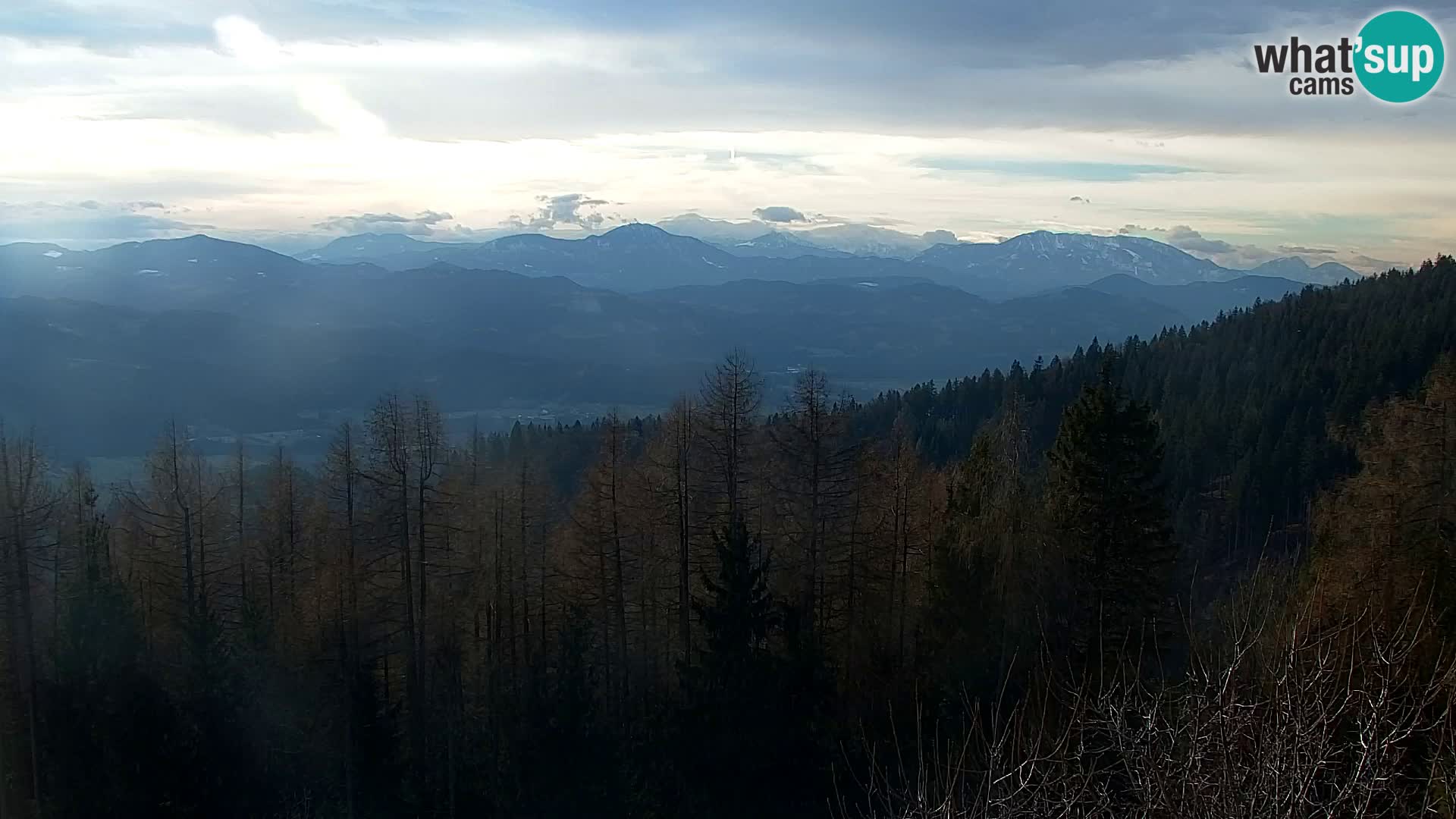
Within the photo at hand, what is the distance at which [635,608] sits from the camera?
27.8 metres

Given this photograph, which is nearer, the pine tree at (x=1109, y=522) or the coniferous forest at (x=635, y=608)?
the coniferous forest at (x=635, y=608)

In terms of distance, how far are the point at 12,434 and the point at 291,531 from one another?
24.3 ft

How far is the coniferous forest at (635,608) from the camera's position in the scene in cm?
1695

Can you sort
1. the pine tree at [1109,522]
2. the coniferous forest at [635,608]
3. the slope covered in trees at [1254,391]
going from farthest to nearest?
the slope covered in trees at [1254,391] → the pine tree at [1109,522] → the coniferous forest at [635,608]

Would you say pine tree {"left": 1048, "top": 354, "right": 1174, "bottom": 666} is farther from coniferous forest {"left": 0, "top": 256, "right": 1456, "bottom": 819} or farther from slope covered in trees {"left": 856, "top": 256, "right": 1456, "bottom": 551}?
slope covered in trees {"left": 856, "top": 256, "right": 1456, "bottom": 551}

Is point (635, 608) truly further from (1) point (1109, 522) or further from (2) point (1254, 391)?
(2) point (1254, 391)

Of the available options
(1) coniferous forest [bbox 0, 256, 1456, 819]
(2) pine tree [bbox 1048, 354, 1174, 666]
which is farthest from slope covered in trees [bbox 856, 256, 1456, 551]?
(2) pine tree [bbox 1048, 354, 1174, 666]

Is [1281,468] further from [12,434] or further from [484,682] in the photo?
[12,434]

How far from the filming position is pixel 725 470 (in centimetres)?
2416

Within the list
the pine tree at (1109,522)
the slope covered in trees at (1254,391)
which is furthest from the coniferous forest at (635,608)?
the slope covered in trees at (1254,391)

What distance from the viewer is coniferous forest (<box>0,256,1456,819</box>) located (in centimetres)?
1695

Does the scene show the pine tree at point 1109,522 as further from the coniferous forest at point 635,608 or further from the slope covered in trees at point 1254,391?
the slope covered in trees at point 1254,391

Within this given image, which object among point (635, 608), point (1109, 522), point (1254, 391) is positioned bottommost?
point (635, 608)

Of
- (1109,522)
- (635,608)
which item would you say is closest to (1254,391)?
(1109,522)
